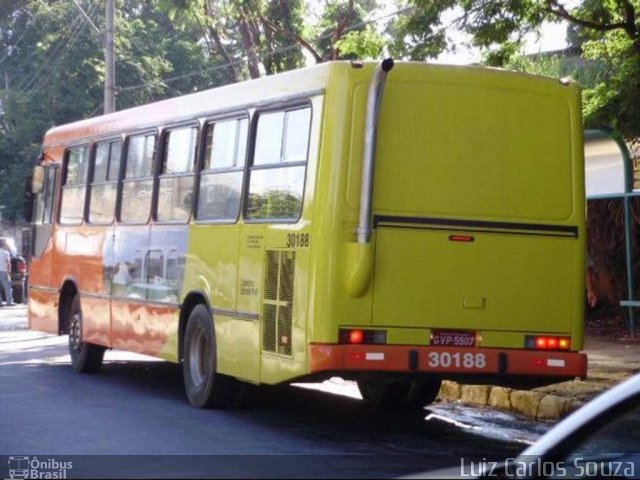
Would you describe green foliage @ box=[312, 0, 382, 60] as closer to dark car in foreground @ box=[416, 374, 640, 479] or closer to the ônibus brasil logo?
the ônibus brasil logo

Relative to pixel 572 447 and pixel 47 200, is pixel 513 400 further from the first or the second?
pixel 572 447

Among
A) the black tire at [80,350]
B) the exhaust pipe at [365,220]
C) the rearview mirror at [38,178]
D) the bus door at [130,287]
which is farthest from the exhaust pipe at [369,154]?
the rearview mirror at [38,178]

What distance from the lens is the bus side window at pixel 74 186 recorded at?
53.4ft

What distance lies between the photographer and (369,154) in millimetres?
10250

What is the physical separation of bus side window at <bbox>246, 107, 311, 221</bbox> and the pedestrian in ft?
72.5

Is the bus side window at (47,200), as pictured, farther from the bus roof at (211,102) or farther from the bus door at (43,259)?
the bus roof at (211,102)

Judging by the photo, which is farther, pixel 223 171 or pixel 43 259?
pixel 43 259

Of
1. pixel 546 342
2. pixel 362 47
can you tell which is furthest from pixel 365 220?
pixel 362 47

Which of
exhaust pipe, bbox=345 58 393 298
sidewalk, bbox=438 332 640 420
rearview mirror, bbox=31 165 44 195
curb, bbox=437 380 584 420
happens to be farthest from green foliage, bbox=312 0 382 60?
exhaust pipe, bbox=345 58 393 298

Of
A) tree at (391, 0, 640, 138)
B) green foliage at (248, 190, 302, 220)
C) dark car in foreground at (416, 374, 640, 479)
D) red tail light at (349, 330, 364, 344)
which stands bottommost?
dark car in foreground at (416, 374, 640, 479)

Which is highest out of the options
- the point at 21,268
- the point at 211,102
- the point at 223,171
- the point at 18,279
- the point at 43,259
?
the point at 211,102

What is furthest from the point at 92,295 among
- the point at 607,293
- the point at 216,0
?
the point at 216,0

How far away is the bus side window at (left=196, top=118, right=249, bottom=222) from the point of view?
11969 millimetres

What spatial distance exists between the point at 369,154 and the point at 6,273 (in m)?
24.3
